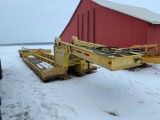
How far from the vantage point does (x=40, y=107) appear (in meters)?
4.51

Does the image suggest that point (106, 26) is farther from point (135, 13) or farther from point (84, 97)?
point (84, 97)

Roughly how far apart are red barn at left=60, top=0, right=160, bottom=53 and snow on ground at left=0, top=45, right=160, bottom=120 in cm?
274

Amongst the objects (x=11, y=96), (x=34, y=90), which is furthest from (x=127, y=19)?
(x=11, y=96)

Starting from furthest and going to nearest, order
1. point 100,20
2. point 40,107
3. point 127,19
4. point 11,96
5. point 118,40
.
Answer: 1. point 100,20
2. point 118,40
3. point 127,19
4. point 11,96
5. point 40,107

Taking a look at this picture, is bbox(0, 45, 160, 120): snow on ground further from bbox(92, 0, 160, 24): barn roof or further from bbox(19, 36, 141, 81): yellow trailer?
bbox(92, 0, 160, 24): barn roof

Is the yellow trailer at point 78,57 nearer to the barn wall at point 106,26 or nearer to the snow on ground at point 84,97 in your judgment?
the snow on ground at point 84,97

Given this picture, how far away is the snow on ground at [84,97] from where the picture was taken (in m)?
4.16

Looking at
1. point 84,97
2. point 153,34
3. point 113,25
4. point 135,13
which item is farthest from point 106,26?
point 84,97

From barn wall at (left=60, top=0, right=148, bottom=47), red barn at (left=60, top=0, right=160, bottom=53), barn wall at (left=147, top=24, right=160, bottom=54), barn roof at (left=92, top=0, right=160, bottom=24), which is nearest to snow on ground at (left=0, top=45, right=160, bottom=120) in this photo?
barn wall at (left=147, top=24, right=160, bottom=54)

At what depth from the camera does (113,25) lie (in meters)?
11.1

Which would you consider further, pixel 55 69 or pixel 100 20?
pixel 100 20

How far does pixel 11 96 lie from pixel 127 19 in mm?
7131

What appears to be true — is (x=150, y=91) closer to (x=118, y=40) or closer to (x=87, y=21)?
(x=118, y=40)

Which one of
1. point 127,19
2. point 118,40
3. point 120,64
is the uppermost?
point 127,19
